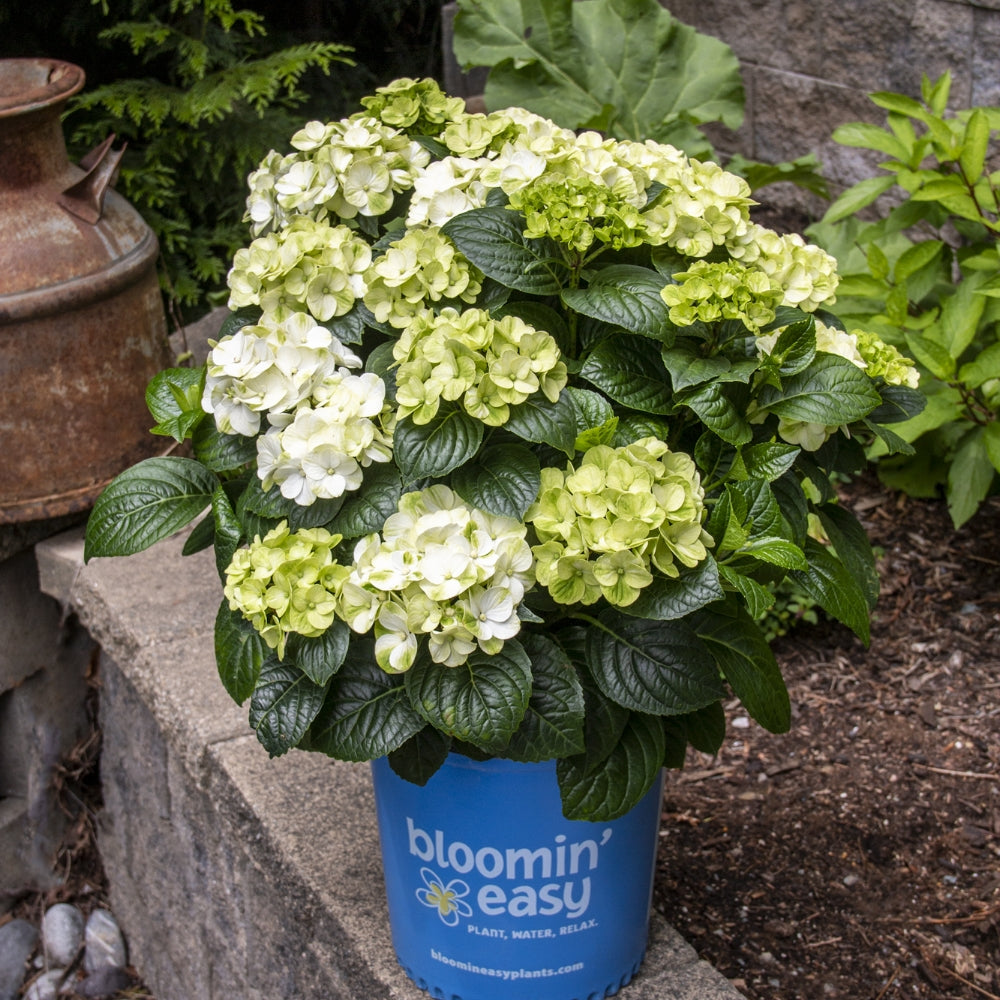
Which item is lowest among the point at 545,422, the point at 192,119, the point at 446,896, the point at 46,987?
the point at 46,987

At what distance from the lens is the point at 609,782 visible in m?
1.26

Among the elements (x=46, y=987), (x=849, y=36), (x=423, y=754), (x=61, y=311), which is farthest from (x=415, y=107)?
(x=46, y=987)

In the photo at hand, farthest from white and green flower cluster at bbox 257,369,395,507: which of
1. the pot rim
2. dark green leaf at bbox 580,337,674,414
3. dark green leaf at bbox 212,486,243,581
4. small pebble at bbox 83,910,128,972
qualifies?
small pebble at bbox 83,910,128,972

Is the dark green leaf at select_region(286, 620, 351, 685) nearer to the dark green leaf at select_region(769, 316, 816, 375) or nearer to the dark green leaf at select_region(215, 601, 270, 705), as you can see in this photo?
the dark green leaf at select_region(215, 601, 270, 705)

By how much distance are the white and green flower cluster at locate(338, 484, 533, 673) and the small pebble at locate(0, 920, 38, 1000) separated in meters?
2.04

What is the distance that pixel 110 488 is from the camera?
4.39ft

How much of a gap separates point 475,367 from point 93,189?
1.63 metres

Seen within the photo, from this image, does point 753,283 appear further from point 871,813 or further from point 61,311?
point 61,311

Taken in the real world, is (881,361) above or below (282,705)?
above

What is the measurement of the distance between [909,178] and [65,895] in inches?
97.7

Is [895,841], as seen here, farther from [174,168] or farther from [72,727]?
[174,168]

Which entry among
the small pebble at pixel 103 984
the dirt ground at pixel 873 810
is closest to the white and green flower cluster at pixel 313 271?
the dirt ground at pixel 873 810

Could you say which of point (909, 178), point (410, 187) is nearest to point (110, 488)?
point (410, 187)

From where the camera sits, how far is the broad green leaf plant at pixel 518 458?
1113 millimetres
